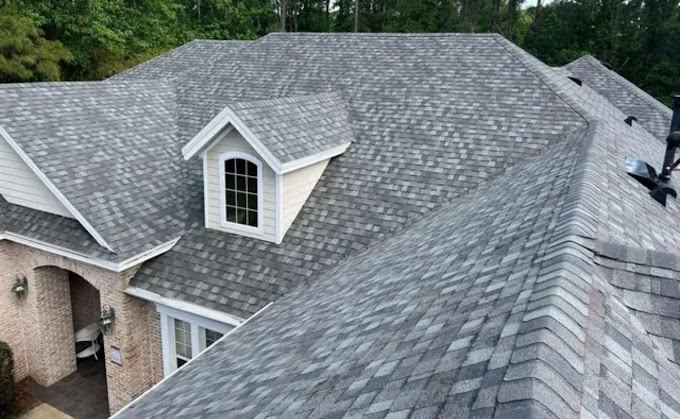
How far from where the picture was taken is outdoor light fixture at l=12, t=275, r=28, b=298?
435 inches

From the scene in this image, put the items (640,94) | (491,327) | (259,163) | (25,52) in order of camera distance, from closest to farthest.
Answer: (491,327) → (259,163) → (640,94) → (25,52)

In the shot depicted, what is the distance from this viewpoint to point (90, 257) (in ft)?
30.8

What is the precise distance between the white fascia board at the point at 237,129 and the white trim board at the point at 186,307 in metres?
2.71

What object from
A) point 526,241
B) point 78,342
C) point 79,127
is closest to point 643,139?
point 526,241

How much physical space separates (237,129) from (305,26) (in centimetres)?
4491

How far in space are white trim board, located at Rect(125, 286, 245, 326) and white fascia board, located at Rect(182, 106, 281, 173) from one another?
271cm

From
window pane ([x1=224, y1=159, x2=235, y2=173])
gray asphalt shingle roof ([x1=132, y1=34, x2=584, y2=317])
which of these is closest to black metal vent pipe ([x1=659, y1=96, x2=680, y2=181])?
gray asphalt shingle roof ([x1=132, y1=34, x2=584, y2=317])

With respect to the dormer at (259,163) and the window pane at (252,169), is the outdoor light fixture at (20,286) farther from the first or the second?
the window pane at (252,169)

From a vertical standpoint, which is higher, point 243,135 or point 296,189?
point 243,135

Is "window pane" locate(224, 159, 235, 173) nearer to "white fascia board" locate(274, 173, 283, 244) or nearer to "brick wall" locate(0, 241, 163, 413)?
"white fascia board" locate(274, 173, 283, 244)

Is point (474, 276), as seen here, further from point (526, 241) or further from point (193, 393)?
point (193, 393)

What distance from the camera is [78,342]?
12.7 m

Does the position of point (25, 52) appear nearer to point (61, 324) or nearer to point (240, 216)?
point (61, 324)

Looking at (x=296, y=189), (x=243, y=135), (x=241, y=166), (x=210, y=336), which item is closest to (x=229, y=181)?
(x=241, y=166)
